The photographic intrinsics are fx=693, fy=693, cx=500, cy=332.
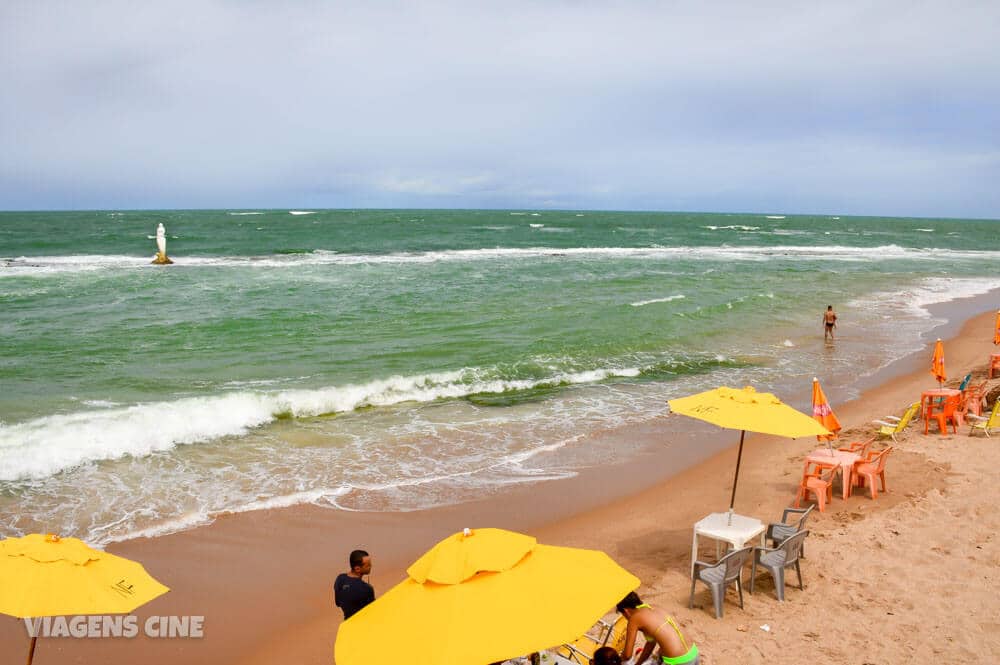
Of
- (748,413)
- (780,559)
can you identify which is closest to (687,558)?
(780,559)

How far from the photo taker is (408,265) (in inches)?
1673

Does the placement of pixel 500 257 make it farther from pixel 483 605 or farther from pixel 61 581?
pixel 483 605

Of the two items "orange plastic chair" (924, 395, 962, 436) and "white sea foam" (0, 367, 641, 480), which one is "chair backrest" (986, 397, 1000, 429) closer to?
"orange plastic chair" (924, 395, 962, 436)

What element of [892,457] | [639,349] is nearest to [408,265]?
[639,349]

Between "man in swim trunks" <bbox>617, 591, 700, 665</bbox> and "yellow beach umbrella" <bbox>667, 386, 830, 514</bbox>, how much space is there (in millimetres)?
2454

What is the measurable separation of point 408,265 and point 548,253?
47.2 ft

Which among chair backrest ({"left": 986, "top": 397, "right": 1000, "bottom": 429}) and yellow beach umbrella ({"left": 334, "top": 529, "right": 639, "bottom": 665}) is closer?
yellow beach umbrella ({"left": 334, "top": 529, "right": 639, "bottom": 665})

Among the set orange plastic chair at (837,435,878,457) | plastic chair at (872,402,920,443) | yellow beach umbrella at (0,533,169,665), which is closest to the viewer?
yellow beach umbrella at (0,533,169,665)

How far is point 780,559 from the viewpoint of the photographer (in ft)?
22.2

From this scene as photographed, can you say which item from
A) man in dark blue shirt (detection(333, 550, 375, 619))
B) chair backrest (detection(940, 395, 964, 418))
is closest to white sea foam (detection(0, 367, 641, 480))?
chair backrest (detection(940, 395, 964, 418))

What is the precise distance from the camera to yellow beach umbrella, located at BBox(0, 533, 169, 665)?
429 cm

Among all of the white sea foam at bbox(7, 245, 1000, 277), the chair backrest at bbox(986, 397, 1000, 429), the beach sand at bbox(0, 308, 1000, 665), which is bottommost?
the beach sand at bbox(0, 308, 1000, 665)

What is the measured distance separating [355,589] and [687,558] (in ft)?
13.2

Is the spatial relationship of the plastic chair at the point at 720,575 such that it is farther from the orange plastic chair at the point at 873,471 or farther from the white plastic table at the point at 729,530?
the orange plastic chair at the point at 873,471
